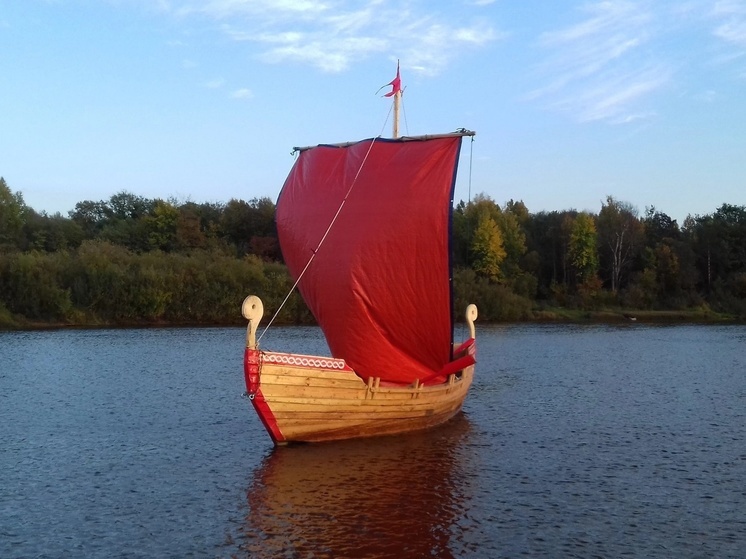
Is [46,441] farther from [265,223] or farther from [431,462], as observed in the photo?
[265,223]

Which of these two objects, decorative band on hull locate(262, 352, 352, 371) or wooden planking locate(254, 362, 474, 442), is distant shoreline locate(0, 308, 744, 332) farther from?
decorative band on hull locate(262, 352, 352, 371)

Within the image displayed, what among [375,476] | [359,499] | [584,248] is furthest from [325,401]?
[584,248]

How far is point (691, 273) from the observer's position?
8206 cm

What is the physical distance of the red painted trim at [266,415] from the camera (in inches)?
599

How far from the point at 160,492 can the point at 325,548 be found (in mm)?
4039

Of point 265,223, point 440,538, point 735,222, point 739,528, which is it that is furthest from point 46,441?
point 735,222

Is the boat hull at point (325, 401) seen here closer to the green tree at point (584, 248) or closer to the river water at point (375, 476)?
the river water at point (375, 476)

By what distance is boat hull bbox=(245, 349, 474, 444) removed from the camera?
15.3 metres

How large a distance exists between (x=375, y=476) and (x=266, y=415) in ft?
8.28

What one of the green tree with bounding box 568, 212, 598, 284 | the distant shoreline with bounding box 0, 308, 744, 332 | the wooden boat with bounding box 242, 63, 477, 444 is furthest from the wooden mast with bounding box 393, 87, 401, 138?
the green tree with bounding box 568, 212, 598, 284

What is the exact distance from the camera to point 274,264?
71188 mm

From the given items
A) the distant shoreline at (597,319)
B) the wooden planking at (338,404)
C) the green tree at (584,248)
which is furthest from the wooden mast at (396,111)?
→ the green tree at (584,248)

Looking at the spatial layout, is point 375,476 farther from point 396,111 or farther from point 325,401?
point 396,111

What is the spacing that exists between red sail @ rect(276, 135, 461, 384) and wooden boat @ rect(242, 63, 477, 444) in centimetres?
3
